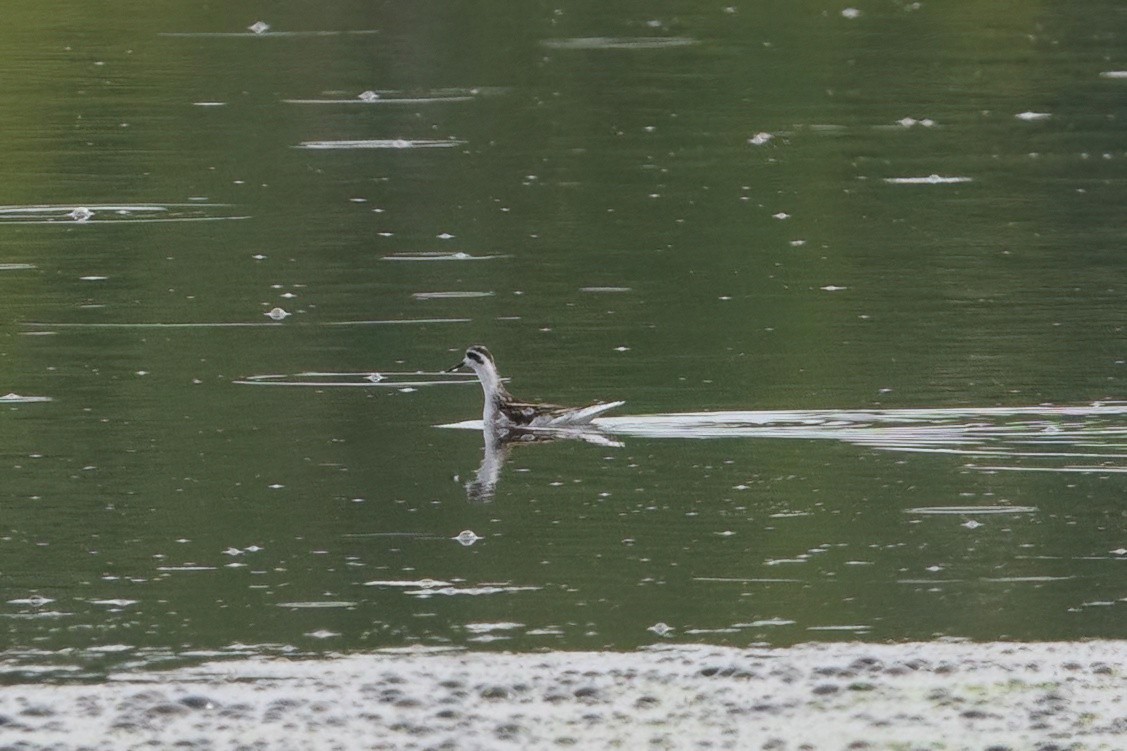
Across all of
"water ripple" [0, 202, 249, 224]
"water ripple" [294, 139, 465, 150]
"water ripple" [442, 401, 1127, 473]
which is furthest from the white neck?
"water ripple" [294, 139, 465, 150]

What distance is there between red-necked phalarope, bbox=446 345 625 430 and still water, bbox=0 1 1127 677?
16 cm

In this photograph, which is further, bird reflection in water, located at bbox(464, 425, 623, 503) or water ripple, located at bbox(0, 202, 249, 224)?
water ripple, located at bbox(0, 202, 249, 224)

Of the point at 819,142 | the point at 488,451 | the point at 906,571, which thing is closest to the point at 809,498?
the point at 906,571

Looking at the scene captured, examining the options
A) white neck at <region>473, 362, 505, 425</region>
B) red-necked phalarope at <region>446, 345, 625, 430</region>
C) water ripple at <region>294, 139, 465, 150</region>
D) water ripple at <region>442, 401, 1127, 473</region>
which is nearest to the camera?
water ripple at <region>442, 401, 1127, 473</region>

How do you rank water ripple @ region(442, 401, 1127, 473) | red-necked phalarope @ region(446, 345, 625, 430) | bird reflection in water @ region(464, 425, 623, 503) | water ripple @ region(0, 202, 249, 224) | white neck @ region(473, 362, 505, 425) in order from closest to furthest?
water ripple @ region(442, 401, 1127, 473) → bird reflection in water @ region(464, 425, 623, 503) → red-necked phalarope @ region(446, 345, 625, 430) → white neck @ region(473, 362, 505, 425) → water ripple @ region(0, 202, 249, 224)

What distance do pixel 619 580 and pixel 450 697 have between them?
1.96 m

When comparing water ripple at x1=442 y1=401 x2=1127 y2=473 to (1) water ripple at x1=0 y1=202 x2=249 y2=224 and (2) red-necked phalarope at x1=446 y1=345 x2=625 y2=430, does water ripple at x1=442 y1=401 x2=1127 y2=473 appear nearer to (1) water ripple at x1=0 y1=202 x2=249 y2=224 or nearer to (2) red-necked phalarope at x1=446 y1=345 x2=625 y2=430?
(2) red-necked phalarope at x1=446 y1=345 x2=625 y2=430

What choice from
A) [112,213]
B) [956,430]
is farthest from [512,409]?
[112,213]

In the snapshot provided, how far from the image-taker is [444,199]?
2020 centimetres

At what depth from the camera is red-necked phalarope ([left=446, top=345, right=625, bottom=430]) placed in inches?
478

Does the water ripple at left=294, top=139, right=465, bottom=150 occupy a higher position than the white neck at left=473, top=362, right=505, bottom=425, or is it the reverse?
the water ripple at left=294, top=139, right=465, bottom=150

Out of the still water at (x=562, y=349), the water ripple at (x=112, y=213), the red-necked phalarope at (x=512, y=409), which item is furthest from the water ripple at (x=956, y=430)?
the water ripple at (x=112, y=213)

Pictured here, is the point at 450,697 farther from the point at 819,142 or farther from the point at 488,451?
the point at 819,142

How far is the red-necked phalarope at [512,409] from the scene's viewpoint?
12133 mm
